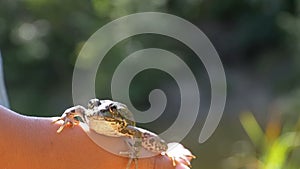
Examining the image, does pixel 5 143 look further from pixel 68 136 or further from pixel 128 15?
pixel 128 15

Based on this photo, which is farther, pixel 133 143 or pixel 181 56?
pixel 181 56

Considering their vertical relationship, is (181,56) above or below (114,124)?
above

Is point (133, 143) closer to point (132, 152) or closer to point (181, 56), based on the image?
point (132, 152)

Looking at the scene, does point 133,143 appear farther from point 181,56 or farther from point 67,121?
point 181,56

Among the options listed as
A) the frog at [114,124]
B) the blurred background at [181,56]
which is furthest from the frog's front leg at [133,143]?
the blurred background at [181,56]

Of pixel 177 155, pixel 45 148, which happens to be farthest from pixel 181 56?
pixel 45 148

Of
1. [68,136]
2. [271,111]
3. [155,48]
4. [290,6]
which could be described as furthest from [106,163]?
[290,6]
